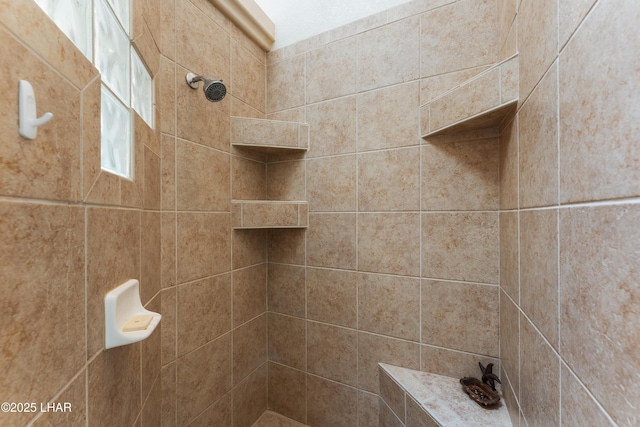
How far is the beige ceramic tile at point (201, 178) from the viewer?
44.1 inches

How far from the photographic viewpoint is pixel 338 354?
1407mm

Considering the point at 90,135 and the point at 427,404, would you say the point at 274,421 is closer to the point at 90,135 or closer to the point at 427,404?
the point at 427,404

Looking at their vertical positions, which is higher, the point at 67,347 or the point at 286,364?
the point at 67,347

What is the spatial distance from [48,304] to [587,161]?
89cm

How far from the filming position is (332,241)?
143 centimetres

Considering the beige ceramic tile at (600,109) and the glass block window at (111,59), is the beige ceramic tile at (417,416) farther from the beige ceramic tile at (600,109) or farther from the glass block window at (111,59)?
the glass block window at (111,59)

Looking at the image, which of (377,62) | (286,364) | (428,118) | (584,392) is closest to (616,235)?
(584,392)

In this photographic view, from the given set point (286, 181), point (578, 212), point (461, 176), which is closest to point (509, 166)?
point (461, 176)

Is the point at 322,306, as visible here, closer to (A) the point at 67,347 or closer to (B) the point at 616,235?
(A) the point at 67,347

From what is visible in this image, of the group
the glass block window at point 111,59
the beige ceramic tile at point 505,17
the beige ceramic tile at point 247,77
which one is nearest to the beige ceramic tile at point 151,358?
the glass block window at point 111,59

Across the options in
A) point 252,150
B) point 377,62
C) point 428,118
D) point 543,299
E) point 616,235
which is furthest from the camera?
point 252,150

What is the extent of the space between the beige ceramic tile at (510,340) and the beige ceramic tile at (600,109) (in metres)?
0.56

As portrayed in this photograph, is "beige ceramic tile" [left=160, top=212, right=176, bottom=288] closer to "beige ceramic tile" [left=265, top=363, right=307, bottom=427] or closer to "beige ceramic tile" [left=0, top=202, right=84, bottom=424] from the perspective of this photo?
"beige ceramic tile" [left=0, top=202, right=84, bottom=424]

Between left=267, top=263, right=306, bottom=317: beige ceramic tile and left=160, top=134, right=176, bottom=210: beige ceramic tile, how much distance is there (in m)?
0.74
